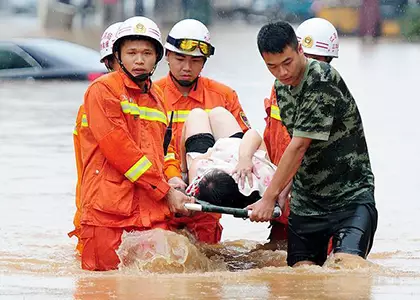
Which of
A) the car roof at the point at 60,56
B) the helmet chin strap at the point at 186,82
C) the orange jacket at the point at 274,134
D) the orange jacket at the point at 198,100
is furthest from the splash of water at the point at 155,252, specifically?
the car roof at the point at 60,56

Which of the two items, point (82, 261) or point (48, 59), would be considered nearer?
point (82, 261)

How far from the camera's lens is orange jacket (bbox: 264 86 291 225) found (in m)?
8.65

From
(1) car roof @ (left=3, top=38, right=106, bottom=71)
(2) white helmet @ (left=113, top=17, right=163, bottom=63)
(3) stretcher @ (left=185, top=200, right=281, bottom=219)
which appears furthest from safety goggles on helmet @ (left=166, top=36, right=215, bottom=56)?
(1) car roof @ (left=3, top=38, right=106, bottom=71)

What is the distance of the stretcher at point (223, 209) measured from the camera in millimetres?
7578

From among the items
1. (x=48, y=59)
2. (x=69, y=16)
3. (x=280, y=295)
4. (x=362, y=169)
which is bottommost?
(x=280, y=295)

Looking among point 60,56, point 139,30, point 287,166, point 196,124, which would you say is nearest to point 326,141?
point 287,166

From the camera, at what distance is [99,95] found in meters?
7.85

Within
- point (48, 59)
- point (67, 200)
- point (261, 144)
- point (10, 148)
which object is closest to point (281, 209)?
point (261, 144)

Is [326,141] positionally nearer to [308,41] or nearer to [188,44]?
[308,41]

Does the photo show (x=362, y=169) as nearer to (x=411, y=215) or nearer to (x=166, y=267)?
(x=166, y=267)

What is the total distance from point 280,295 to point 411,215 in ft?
15.7

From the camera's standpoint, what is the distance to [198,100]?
915 cm

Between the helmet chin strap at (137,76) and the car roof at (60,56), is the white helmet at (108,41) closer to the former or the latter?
the helmet chin strap at (137,76)

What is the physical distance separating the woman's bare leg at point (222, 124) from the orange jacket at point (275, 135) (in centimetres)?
26
